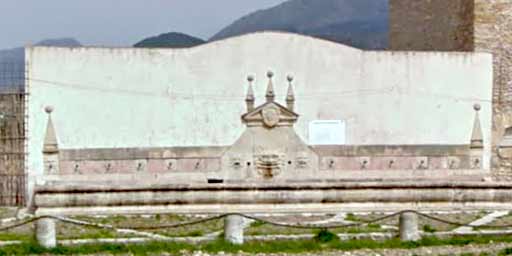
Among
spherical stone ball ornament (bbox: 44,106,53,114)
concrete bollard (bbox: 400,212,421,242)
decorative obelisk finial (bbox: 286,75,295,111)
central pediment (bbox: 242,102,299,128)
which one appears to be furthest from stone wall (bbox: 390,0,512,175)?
concrete bollard (bbox: 400,212,421,242)

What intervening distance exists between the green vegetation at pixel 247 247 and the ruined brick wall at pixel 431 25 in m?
11.9

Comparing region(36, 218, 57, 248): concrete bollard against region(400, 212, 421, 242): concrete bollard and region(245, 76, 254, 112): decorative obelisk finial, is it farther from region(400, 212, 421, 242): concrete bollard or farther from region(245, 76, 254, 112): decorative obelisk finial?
region(245, 76, 254, 112): decorative obelisk finial

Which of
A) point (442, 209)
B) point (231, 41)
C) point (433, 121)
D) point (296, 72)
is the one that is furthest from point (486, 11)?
point (442, 209)

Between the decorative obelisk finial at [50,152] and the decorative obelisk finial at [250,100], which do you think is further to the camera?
the decorative obelisk finial at [250,100]

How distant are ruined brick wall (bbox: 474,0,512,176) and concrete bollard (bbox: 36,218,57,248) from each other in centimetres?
1376

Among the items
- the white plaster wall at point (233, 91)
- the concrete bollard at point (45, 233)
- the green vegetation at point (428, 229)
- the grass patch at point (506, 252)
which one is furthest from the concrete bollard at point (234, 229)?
the white plaster wall at point (233, 91)

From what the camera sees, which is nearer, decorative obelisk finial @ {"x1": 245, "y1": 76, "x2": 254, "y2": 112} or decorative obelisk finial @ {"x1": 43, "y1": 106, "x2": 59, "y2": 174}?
decorative obelisk finial @ {"x1": 43, "y1": 106, "x2": 59, "y2": 174}

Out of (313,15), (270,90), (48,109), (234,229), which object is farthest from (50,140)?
(313,15)

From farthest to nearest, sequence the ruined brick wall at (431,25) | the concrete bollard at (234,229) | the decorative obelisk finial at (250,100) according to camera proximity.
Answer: the ruined brick wall at (431,25), the decorative obelisk finial at (250,100), the concrete bollard at (234,229)

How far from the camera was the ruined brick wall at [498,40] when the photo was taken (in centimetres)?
2041

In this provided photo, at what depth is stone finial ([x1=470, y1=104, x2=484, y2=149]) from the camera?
63.3 ft

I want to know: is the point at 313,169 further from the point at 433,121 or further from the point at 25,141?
the point at 25,141

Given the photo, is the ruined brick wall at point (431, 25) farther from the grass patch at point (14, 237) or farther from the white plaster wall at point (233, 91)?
the grass patch at point (14, 237)

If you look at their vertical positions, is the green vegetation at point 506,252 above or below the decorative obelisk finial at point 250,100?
below
